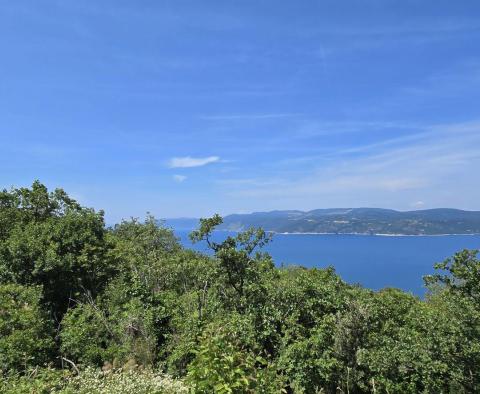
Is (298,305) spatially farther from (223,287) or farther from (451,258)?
(451,258)

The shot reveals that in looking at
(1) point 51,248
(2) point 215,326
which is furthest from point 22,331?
(2) point 215,326

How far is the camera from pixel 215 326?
27.3ft

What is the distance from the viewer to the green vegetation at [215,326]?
24.0 feet

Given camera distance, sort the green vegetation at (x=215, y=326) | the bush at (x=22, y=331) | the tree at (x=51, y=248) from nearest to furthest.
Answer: the green vegetation at (x=215, y=326)
the bush at (x=22, y=331)
the tree at (x=51, y=248)

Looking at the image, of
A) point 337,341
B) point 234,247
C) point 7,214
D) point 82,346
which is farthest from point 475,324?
point 7,214

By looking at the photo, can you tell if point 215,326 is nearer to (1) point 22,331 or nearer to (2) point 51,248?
(1) point 22,331

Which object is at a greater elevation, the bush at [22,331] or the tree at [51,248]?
the tree at [51,248]

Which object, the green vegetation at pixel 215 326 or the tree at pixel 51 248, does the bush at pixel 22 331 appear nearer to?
the green vegetation at pixel 215 326

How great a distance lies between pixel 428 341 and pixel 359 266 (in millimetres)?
130283

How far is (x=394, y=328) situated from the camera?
33.2ft

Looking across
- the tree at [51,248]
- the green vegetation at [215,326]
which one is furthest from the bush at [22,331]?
the tree at [51,248]

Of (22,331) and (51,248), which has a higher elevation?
(51,248)

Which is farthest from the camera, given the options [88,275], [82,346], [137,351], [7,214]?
[7,214]

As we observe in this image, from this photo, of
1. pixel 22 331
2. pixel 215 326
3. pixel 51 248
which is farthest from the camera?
pixel 51 248
